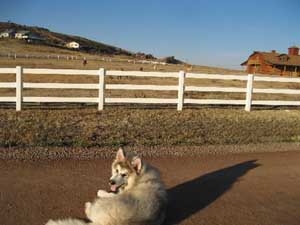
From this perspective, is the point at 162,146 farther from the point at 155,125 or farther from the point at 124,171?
the point at 124,171

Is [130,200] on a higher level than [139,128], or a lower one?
higher

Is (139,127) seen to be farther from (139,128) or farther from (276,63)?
(276,63)

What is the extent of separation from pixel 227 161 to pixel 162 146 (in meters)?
1.48

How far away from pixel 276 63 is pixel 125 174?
6479 cm

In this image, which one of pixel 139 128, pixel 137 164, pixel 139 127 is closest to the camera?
pixel 137 164

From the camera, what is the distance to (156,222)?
408cm

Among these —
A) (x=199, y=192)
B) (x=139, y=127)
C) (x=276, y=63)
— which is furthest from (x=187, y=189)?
(x=276, y=63)

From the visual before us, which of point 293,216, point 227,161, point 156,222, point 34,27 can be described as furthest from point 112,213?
point 34,27

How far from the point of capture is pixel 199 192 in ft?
19.0

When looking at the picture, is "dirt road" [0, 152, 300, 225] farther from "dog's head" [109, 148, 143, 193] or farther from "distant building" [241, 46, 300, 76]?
"distant building" [241, 46, 300, 76]

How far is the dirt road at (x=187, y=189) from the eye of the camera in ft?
15.8

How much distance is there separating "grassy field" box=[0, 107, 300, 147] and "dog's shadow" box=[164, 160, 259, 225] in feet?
6.90

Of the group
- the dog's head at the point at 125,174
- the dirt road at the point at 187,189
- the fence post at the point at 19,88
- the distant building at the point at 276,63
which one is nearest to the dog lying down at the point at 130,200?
the dog's head at the point at 125,174

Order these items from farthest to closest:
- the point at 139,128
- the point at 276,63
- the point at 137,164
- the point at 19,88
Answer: the point at 276,63 → the point at 19,88 → the point at 139,128 → the point at 137,164
